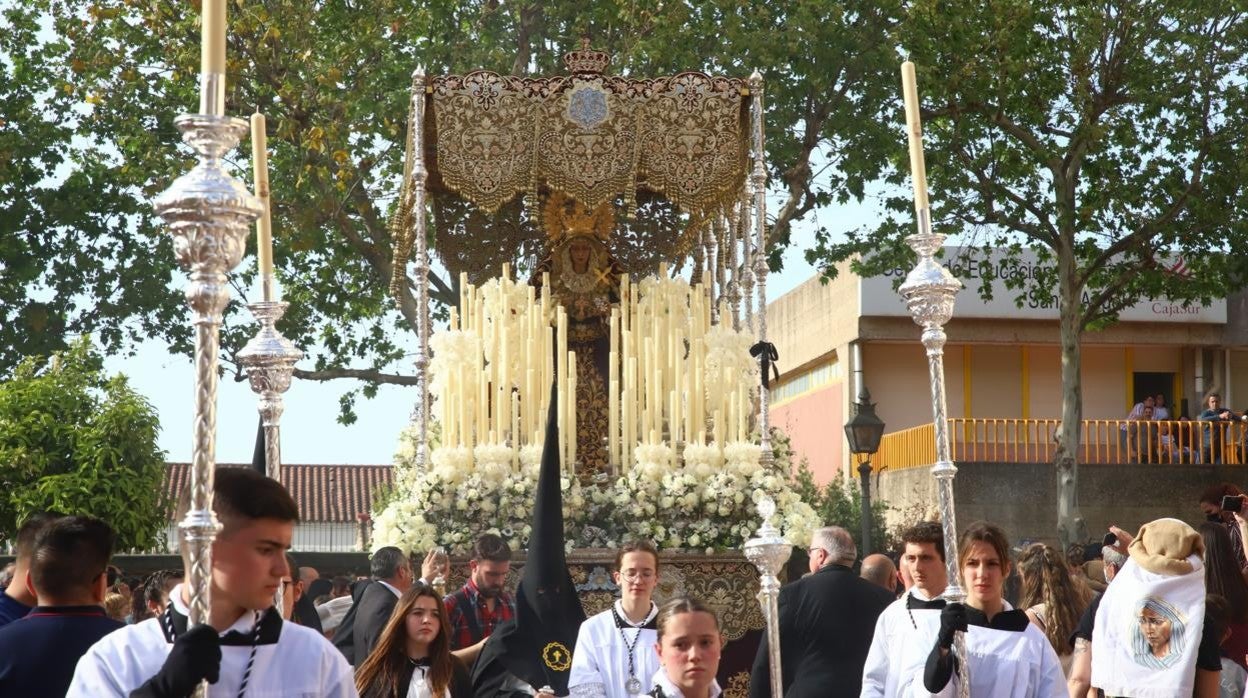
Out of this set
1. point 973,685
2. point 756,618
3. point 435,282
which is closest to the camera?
point 973,685

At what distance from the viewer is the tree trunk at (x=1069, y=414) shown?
24016 millimetres

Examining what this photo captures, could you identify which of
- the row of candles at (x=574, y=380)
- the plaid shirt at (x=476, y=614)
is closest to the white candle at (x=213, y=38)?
the plaid shirt at (x=476, y=614)

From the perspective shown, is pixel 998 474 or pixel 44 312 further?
pixel 998 474

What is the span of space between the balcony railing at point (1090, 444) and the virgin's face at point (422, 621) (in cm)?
2197

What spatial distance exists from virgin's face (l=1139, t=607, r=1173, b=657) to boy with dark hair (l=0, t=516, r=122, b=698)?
3.64m

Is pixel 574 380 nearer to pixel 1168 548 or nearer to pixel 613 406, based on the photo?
pixel 613 406

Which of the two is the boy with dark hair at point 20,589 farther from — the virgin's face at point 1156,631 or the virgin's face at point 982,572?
the virgin's face at point 1156,631

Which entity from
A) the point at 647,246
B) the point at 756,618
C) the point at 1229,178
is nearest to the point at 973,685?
the point at 756,618

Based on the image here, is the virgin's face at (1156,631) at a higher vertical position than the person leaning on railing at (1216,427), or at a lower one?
lower

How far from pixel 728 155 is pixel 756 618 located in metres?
3.13

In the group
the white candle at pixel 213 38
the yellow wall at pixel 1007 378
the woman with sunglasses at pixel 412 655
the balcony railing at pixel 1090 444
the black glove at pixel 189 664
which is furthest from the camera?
the yellow wall at pixel 1007 378

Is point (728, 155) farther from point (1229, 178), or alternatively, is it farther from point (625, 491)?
point (1229, 178)

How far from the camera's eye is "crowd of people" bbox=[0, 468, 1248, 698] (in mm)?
3850

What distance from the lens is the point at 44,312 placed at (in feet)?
76.6
